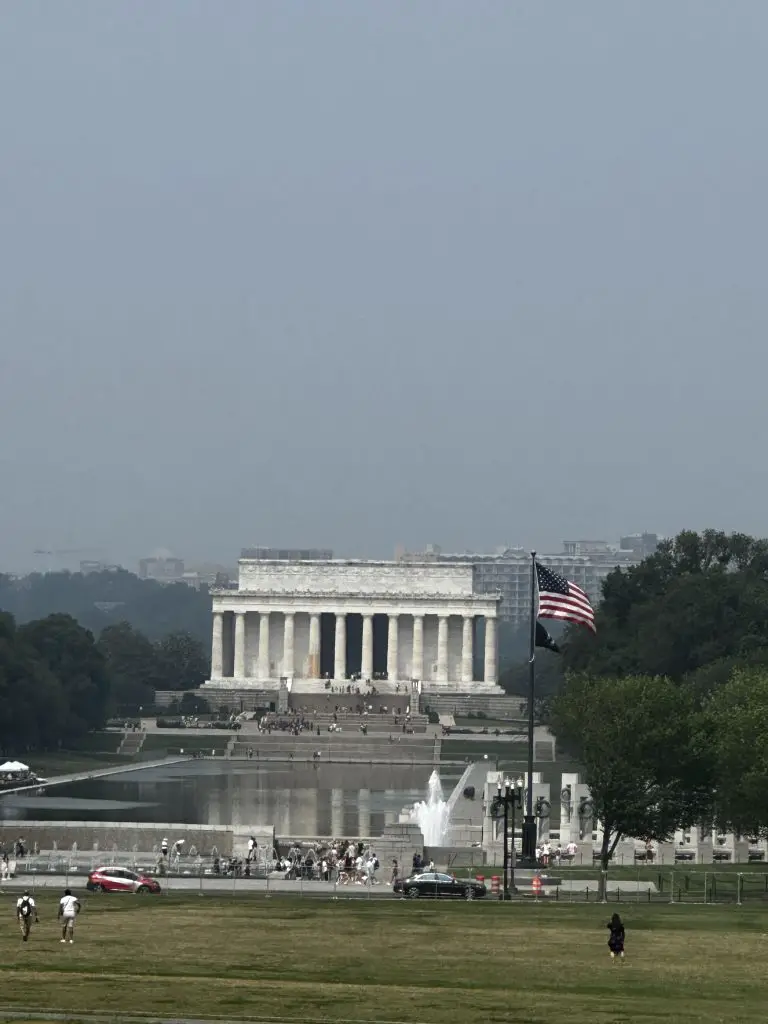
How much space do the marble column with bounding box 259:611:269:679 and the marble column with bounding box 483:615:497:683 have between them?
16.3 meters

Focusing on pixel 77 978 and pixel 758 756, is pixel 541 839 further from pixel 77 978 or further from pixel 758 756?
pixel 77 978

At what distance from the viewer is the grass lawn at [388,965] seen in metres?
35.8

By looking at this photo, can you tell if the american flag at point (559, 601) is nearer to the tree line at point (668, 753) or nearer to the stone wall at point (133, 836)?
the tree line at point (668, 753)

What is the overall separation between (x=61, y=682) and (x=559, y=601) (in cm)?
7382

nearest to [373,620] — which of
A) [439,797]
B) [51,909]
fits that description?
[439,797]

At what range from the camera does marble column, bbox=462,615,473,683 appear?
178 meters

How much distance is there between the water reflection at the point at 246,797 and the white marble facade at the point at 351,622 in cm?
5736

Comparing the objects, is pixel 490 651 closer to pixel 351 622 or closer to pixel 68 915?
pixel 351 622

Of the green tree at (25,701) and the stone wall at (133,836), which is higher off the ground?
the green tree at (25,701)

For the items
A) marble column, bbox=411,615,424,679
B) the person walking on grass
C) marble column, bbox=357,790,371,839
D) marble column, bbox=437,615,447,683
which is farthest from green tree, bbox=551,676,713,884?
marble column, bbox=437,615,447,683

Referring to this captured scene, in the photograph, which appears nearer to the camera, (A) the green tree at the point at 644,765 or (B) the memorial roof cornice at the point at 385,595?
(A) the green tree at the point at 644,765

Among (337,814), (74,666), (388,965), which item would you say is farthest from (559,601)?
(74,666)

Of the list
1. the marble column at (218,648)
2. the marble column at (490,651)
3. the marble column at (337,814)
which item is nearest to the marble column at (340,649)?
the marble column at (218,648)

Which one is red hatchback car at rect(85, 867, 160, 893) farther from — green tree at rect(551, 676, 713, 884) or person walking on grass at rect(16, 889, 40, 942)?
green tree at rect(551, 676, 713, 884)
